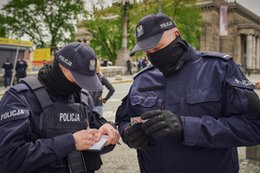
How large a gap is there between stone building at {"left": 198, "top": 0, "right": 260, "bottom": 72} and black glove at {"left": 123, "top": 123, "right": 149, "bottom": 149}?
52.5 m

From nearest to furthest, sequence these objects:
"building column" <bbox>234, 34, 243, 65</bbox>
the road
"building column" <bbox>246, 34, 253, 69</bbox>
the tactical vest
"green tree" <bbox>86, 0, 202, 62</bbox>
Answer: the tactical vest, the road, "green tree" <bbox>86, 0, 202, 62</bbox>, "building column" <bbox>246, 34, 253, 69</bbox>, "building column" <bbox>234, 34, 243, 65</bbox>

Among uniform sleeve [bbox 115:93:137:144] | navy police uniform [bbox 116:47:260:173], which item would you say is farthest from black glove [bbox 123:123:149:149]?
uniform sleeve [bbox 115:93:137:144]

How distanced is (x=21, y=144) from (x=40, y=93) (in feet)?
1.27

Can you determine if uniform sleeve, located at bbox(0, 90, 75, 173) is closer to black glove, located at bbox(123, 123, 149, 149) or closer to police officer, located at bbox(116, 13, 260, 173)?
black glove, located at bbox(123, 123, 149, 149)

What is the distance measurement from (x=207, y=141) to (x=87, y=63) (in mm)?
991

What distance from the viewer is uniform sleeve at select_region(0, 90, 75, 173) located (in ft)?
6.71

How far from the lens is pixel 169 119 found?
2107mm

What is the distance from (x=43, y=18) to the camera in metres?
42.7

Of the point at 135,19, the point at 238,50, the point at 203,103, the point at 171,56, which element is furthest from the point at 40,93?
the point at 238,50

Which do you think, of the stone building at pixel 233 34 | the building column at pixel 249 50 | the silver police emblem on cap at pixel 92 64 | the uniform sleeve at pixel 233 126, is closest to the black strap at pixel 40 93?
the silver police emblem on cap at pixel 92 64

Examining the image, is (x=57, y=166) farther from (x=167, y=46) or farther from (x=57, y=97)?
(x=167, y=46)

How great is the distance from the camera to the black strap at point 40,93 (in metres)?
2.28

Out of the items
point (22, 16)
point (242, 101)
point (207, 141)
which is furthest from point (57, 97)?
point (22, 16)

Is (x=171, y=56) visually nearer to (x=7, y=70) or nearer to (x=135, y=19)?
(x=7, y=70)
